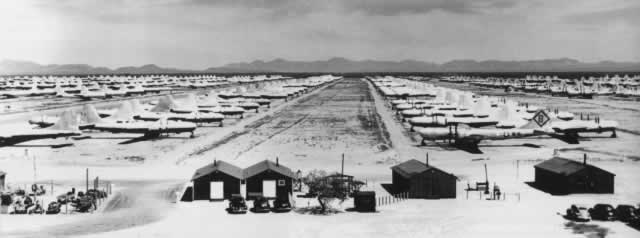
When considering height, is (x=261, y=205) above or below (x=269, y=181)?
below

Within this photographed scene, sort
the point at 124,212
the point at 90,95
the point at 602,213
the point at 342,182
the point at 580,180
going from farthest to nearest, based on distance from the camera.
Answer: the point at 90,95 → the point at 580,180 → the point at 342,182 → the point at 124,212 → the point at 602,213

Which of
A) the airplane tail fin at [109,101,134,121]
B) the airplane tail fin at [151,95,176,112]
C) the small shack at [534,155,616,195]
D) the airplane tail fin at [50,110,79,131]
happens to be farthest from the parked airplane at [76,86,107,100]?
the small shack at [534,155,616,195]

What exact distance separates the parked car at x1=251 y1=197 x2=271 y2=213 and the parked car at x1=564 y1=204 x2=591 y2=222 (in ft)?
63.3

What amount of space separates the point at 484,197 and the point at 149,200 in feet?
80.7

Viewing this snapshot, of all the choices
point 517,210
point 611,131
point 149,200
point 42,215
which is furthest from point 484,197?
point 611,131

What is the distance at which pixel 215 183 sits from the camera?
46844 millimetres

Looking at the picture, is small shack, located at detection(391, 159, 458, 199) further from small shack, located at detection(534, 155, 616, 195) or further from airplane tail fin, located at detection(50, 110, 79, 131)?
airplane tail fin, located at detection(50, 110, 79, 131)

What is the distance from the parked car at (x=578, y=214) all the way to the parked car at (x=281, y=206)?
708 inches

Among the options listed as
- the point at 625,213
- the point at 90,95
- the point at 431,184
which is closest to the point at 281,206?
the point at 431,184

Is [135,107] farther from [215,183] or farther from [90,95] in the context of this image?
[90,95]

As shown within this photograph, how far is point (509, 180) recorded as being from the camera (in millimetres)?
54188

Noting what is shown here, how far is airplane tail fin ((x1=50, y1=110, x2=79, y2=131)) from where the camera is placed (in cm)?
8249

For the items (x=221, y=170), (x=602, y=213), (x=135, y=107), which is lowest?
(x=602, y=213)

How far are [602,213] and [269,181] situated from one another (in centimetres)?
2272
